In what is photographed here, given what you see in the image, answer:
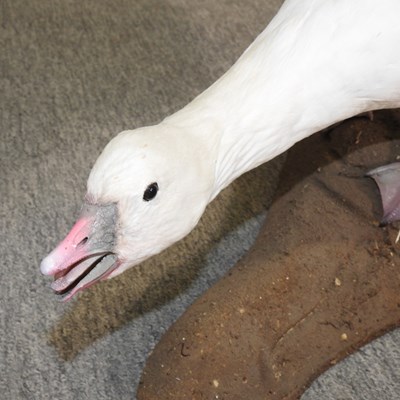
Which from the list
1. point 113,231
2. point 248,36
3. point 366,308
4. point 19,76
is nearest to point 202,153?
point 113,231

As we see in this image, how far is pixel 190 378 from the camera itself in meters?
0.90

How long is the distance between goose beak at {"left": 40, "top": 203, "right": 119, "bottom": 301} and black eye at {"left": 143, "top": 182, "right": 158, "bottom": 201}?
38 mm

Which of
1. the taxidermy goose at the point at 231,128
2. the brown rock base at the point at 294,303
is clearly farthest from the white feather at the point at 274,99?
the brown rock base at the point at 294,303

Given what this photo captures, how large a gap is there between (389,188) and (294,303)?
28cm

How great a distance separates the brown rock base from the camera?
922mm

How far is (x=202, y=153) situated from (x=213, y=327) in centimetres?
29

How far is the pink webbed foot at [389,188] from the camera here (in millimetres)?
1075

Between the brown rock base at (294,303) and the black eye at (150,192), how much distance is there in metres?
0.28

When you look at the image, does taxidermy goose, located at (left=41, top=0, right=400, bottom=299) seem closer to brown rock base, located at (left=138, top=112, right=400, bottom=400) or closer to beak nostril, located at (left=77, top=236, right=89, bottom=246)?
beak nostril, located at (left=77, top=236, right=89, bottom=246)

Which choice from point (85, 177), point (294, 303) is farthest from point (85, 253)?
point (85, 177)

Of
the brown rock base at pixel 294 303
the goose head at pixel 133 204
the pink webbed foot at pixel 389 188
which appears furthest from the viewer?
the pink webbed foot at pixel 389 188

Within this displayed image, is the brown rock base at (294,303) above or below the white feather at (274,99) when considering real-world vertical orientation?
below

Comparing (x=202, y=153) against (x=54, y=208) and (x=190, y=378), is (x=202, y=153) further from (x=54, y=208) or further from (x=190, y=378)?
(x=54, y=208)

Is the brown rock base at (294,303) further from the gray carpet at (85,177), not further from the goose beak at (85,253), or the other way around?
the goose beak at (85,253)
